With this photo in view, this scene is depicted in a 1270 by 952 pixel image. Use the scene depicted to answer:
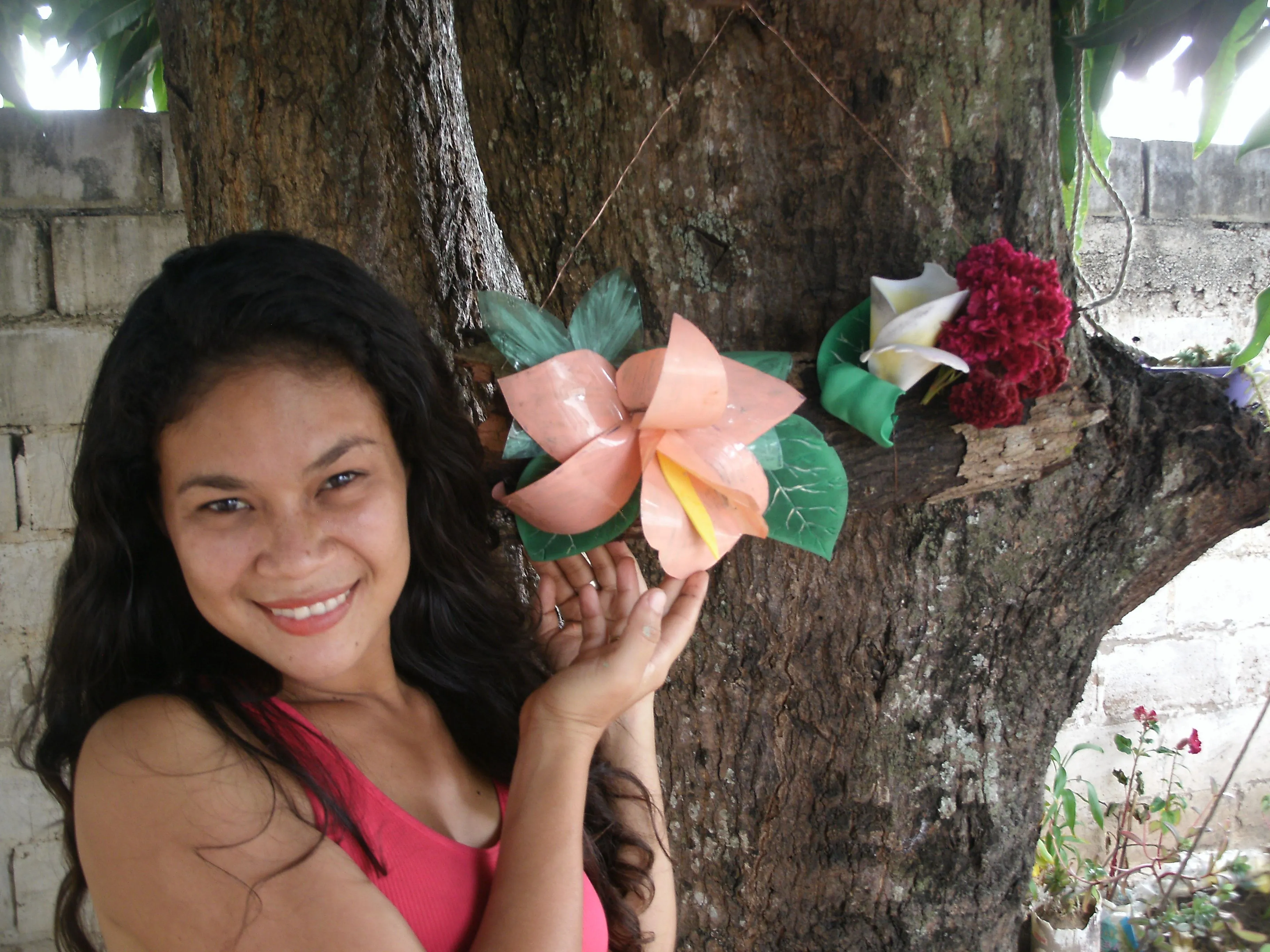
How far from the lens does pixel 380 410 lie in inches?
35.1

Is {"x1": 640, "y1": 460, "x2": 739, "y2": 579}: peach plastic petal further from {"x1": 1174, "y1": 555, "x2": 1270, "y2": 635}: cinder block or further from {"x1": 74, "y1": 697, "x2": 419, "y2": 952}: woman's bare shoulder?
{"x1": 1174, "y1": 555, "x2": 1270, "y2": 635}: cinder block

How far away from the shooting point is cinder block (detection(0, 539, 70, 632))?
2016 millimetres

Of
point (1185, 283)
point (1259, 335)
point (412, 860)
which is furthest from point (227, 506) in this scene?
point (1185, 283)

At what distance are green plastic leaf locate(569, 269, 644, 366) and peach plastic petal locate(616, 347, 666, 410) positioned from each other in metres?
0.04

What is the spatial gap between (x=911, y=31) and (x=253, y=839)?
983 millimetres

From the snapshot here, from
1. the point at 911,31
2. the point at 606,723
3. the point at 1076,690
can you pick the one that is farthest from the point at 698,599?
the point at 911,31

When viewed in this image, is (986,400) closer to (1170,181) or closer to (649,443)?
(649,443)

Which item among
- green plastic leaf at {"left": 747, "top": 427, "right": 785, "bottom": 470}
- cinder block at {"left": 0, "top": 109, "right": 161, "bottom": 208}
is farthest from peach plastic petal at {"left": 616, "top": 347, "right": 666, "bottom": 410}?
cinder block at {"left": 0, "top": 109, "right": 161, "bottom": 208}

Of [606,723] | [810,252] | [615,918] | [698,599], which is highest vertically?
[810,252]

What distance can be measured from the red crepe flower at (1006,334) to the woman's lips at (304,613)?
2.06ft

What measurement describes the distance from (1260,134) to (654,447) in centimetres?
78

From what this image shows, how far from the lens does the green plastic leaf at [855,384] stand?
838 mm

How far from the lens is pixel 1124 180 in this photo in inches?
102

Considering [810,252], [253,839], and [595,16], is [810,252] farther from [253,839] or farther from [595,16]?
[253,839]
